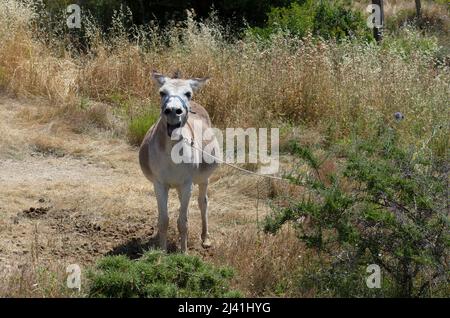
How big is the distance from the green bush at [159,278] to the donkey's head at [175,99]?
3.54ft

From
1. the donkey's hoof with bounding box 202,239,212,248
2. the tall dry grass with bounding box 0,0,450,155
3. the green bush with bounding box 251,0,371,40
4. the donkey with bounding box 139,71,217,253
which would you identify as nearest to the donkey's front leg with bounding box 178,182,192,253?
the donkey with bounding box 139,71,217,253

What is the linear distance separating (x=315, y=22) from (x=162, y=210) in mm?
7118

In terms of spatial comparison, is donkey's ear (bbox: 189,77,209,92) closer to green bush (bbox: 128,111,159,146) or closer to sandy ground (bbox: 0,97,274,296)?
sandy ground (bbox: 0,97,274,296)

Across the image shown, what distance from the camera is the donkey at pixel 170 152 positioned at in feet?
21.1

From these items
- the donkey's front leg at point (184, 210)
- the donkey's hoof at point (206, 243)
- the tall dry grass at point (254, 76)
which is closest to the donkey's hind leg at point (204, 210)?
the donkey's hoof at point (206, 243)

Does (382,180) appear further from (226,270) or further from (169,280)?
(169,280)

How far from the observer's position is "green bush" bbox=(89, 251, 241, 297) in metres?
5.79

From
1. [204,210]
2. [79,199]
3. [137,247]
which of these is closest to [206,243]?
[204,210]

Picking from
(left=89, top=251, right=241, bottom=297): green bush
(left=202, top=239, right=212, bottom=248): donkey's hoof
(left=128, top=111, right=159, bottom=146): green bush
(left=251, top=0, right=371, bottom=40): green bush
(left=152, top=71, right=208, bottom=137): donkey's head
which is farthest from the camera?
(left=251, top=0, right=371, bottom=40): green bush

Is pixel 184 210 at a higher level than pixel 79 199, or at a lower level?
higher

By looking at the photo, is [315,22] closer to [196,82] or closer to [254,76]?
[254,76]

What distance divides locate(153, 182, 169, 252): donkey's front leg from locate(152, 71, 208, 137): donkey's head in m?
0.62

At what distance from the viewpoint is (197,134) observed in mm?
7348

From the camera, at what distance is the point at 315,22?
43.2 feet
